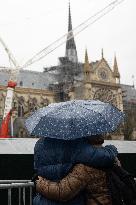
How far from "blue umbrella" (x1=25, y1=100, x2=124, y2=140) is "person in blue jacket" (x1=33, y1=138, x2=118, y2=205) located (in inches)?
3.7

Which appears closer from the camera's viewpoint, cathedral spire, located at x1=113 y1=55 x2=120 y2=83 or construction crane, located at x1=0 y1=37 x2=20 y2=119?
construction crane, located at x1=0 y1=37 x2=20 y2=119

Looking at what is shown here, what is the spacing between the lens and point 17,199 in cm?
573

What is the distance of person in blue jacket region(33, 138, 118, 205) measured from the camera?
147 inches

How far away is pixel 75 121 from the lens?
395 cm

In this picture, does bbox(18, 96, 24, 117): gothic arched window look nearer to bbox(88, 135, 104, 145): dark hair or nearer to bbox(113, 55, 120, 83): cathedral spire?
bbox(113, 55, 120, 83): cathedral spire

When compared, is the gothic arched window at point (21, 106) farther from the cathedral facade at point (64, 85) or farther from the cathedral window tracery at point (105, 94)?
the cathedral window tracery at point (105, 94)

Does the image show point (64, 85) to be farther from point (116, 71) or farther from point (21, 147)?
point (21, 147)

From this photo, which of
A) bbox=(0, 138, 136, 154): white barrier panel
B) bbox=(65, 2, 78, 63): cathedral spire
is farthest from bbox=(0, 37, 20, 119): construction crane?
bbox=(0, 138, 136, 154): white barrier panel

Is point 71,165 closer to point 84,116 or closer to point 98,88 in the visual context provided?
point 84,116

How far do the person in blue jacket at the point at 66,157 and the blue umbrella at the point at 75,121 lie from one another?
0.09m

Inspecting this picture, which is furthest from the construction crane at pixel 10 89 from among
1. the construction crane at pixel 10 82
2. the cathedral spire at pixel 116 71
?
the cathedral spire at pixel 116 71

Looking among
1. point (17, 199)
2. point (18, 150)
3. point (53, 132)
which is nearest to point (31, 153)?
point (18, 150)

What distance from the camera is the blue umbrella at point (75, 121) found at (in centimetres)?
388

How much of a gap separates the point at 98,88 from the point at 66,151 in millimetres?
66435
